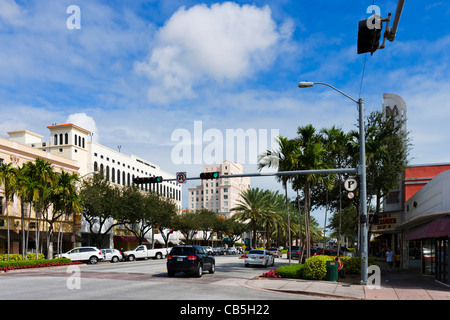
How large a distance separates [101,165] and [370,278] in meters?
53.2

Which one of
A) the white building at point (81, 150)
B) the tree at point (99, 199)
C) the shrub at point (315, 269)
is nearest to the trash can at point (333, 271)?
the shrub at point (315, 269)

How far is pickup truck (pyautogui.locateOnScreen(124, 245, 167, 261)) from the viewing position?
51.5 meters

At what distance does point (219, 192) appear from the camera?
17900cm

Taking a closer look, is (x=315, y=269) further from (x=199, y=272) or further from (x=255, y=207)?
(x=255, y=207)

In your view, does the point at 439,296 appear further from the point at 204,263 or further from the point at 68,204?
the point at 68,204

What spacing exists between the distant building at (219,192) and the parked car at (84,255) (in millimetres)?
126346

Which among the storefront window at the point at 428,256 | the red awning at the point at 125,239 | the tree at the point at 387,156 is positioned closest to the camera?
the storefront window at the point at 428,256

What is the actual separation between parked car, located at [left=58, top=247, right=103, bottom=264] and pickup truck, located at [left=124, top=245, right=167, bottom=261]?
830 centimetres

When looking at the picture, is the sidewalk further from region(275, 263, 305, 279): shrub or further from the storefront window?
the storefront window

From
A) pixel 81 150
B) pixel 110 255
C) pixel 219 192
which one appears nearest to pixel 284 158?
pixel 110 255

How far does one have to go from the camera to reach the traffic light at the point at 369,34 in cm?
853

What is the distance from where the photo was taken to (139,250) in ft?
173

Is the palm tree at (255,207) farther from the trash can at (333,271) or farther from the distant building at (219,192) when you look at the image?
the distant building at (219,192)
